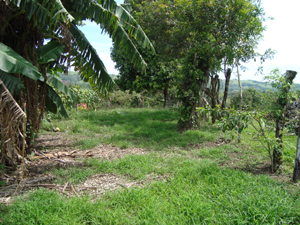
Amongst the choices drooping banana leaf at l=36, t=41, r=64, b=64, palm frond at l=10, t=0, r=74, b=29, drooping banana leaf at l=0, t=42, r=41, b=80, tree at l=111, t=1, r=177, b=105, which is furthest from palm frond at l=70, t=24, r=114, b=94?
tree at l=111, t=1, r=177, b=105

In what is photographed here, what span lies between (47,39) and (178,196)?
16.8 ft

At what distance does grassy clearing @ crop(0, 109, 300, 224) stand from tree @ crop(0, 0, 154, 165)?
1.97 meters

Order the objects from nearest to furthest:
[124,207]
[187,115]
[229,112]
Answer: [124,207], [229,112], [187,115]

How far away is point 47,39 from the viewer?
5.64 meters

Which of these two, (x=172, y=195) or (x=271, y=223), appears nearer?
(x=271, y=223)

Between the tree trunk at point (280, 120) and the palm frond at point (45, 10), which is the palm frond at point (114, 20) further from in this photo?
the tree trunk at point (280, 120)

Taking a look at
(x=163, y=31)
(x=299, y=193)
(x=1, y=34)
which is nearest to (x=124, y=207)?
(x=299, y=193)

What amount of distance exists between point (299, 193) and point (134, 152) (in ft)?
13.2

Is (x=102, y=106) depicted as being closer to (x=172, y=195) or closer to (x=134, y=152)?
(x=134, y=152)

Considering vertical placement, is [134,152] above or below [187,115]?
below

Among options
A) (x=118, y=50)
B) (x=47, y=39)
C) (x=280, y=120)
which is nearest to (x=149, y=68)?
(x=118, y=50)

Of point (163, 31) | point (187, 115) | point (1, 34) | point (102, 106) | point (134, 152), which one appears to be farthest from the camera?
point (102, 106)

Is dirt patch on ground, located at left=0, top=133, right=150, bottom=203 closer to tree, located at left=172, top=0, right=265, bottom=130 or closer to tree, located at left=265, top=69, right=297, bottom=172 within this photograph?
tree, located at left=265, top=69, right=297, bottom=172

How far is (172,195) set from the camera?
11.8 ft
